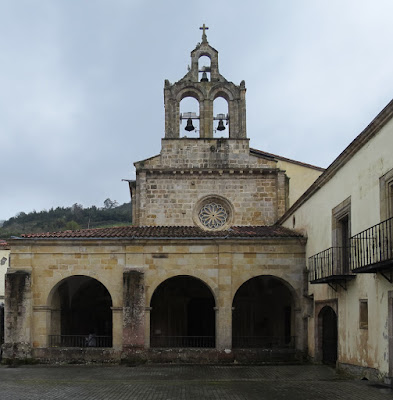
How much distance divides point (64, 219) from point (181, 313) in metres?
65.3

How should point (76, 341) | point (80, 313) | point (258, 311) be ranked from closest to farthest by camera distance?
point (76, 341) → point (80, 313) → point (258, 311)

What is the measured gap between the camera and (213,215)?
24641 millimetres

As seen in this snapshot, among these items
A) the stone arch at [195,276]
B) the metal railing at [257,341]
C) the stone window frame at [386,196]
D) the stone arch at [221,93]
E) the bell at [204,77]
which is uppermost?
the bell at [204,77]

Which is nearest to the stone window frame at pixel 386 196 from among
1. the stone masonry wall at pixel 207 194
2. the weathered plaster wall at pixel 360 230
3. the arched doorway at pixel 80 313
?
the weathered plaster wall at pixel 360 230

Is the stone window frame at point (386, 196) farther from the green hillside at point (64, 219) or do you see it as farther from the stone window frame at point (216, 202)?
the green hillside at point (64, 219)

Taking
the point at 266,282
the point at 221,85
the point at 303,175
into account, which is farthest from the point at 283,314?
the point at 221,85

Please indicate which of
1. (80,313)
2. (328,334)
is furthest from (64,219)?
(328,334)

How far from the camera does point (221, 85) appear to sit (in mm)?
24469

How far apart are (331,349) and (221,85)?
1249cm

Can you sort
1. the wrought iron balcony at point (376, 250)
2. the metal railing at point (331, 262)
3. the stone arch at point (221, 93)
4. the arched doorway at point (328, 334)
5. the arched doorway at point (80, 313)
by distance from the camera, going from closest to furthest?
1. the wrought iron balcony at point (376, 250)
2. the metal railing at point (331, 262)
3. the arched doorway at point (328, 334)
4. the arched doorway at point (80, 313)
5. the stone arch at point (221, 93)

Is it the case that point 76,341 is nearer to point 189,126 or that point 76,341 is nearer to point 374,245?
point 189,126

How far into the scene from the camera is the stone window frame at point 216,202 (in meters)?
24.3

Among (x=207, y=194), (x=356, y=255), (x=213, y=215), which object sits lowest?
(x=356, y=255)

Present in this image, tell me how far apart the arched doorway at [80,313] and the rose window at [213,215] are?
5227 millimetres
